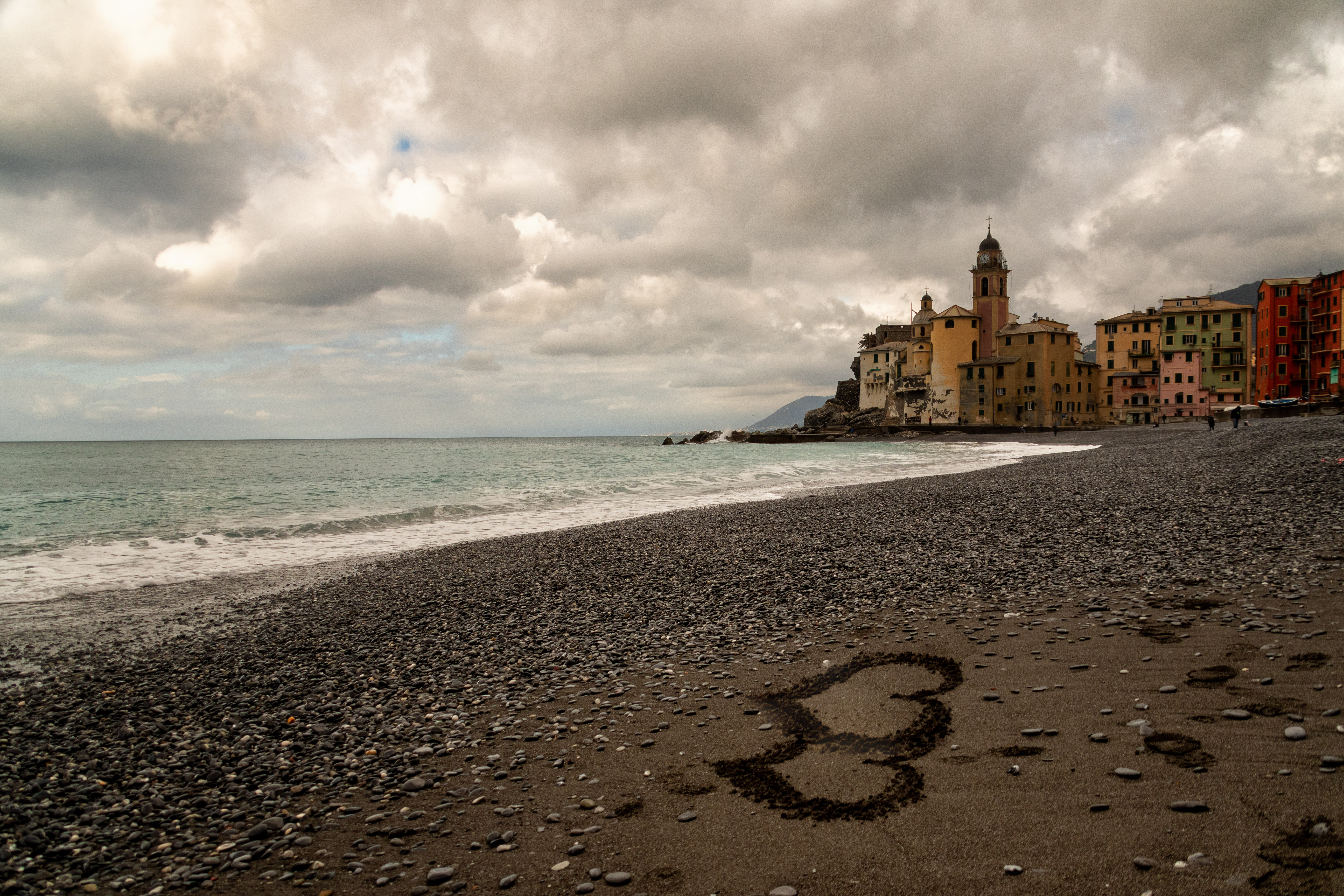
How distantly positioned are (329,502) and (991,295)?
111 m

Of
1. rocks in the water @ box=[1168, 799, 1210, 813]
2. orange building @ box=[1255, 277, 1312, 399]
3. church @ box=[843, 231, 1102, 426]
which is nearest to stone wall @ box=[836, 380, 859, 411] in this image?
church @ box=[843, 231, 1102, 426]

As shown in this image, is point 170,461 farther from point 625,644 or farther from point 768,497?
point 625,644

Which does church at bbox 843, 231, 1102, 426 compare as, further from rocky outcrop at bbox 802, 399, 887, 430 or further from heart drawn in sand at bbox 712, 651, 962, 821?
heart drawn in sand at bbox 712, 651, 962, 821

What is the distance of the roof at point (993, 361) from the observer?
105938mm

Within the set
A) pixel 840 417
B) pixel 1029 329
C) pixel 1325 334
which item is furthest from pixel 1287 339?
pixel 840 417

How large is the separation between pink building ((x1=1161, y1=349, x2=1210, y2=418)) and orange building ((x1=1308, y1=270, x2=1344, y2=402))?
15.0 m

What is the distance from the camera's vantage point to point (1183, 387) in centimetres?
9662

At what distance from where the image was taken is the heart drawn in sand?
491 centimetres

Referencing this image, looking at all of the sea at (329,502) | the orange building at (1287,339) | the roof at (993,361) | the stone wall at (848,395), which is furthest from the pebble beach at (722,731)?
the stone wall at (848,395)

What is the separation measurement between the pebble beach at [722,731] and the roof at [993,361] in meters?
103

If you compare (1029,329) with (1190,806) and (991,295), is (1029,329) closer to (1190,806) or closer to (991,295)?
(991,295)

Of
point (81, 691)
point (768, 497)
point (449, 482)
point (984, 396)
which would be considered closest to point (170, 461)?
point (449, 482)

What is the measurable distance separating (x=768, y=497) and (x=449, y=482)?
23998 millimetres

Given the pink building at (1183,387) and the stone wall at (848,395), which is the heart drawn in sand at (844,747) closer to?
the pink building at (1183,387)
